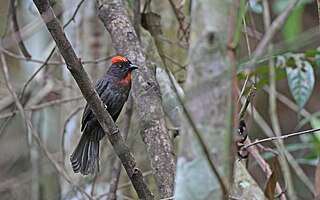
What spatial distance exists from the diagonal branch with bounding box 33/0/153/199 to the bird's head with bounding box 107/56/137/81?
663mm

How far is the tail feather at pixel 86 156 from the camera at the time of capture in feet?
8.24

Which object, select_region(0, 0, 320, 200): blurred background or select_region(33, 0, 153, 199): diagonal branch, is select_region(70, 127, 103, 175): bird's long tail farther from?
select_region(33, 0, 153, 199): diagonal branch

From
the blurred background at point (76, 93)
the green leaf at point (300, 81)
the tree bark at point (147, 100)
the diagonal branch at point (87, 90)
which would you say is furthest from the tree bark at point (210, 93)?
the green leaf at point (300, 81)

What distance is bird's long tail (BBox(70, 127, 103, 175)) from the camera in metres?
2.51

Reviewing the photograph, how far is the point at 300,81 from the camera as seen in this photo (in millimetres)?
2580

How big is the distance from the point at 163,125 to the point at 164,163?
0.18m

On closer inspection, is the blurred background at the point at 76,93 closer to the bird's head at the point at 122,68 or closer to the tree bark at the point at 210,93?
the bird's head at the point at 122,68

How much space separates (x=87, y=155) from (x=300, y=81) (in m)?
0.90

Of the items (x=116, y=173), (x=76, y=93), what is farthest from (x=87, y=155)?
(x=76, y=93)

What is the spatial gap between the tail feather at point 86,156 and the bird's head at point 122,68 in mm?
258

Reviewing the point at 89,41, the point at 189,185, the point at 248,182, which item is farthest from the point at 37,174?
Result: the point at 189,185

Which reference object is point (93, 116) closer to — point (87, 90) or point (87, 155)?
point (87, 155)

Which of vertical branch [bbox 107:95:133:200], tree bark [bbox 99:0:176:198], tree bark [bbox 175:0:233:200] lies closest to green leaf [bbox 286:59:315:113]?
tree bark [bbox 99:0:176:198]

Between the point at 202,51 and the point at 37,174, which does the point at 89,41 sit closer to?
the point at 37,174
